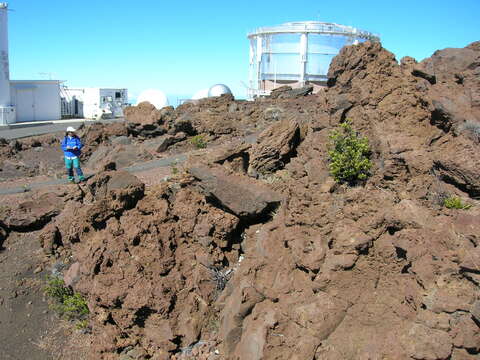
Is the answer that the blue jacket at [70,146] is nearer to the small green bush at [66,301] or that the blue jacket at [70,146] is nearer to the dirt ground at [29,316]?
the dirt ground at [29,316]

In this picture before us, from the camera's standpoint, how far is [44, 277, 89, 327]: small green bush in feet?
24.1

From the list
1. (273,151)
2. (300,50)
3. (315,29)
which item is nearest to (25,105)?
(300,50)

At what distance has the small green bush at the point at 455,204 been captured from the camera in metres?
5.39

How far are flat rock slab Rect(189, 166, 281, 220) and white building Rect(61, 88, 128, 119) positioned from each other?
29067 mm

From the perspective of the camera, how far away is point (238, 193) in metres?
7.14

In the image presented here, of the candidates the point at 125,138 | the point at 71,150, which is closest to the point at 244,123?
the point at 125,138

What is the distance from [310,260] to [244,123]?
37.7 ft

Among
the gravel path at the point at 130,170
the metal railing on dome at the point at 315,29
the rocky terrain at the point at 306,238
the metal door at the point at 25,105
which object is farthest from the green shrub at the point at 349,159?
the metal door at the point at 25,105

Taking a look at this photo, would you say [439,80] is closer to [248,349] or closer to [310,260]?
[310,260]

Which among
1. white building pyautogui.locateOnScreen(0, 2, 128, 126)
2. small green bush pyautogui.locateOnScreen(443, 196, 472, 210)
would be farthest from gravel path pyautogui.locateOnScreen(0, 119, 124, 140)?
small green bush pyautogui.locateOnScreen(443, 196, 472, 210)

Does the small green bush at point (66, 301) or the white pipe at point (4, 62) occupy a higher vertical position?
the white pipe at point (4, 62)

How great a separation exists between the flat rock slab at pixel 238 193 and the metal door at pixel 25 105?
2673 centimetres

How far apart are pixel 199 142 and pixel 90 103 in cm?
2361

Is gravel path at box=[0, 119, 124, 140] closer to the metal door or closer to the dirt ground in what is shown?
the metal door
